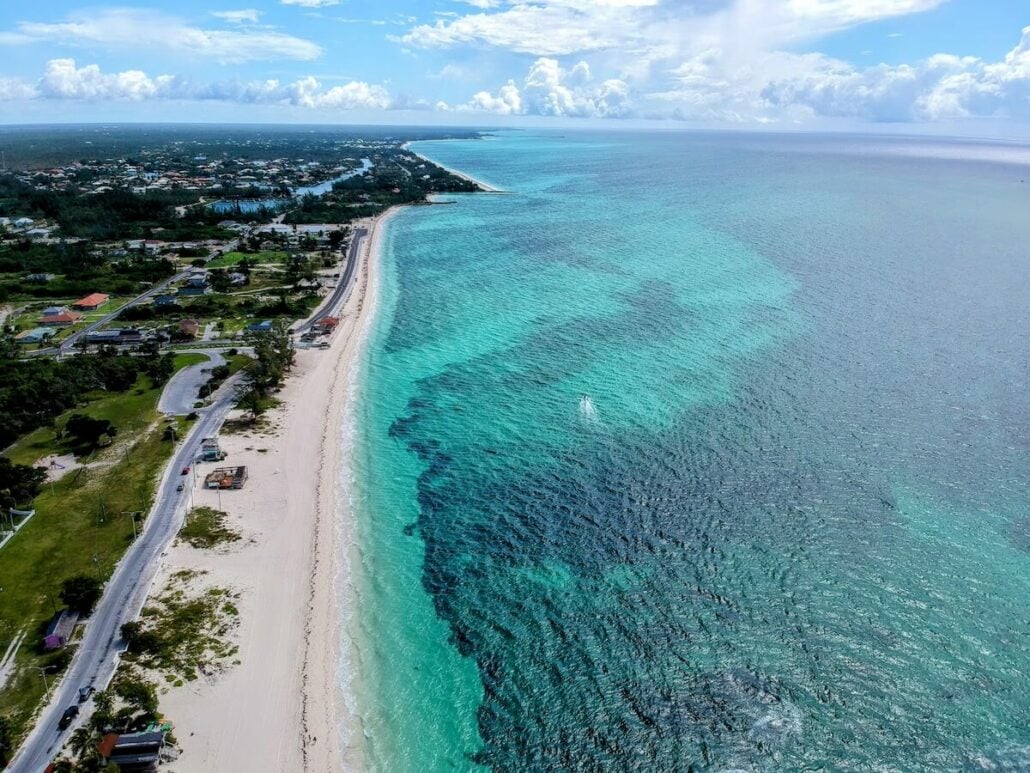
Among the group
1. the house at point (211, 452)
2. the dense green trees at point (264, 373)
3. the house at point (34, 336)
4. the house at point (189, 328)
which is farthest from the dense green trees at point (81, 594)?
the house at point (34, 336)

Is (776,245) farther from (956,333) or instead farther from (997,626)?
(997,626)

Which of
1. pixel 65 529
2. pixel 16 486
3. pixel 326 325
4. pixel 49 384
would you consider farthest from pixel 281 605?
pixel 326 325

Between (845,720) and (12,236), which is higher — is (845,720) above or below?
below

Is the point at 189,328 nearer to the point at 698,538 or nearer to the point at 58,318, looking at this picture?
the point at 58,318

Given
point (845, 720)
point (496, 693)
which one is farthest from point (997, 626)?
point (496, 693)

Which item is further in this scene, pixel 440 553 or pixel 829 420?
pixel 829 420

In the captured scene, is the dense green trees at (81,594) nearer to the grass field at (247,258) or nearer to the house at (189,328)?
the house at (189,328)

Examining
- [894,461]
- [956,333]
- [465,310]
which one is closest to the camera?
[894,461]
